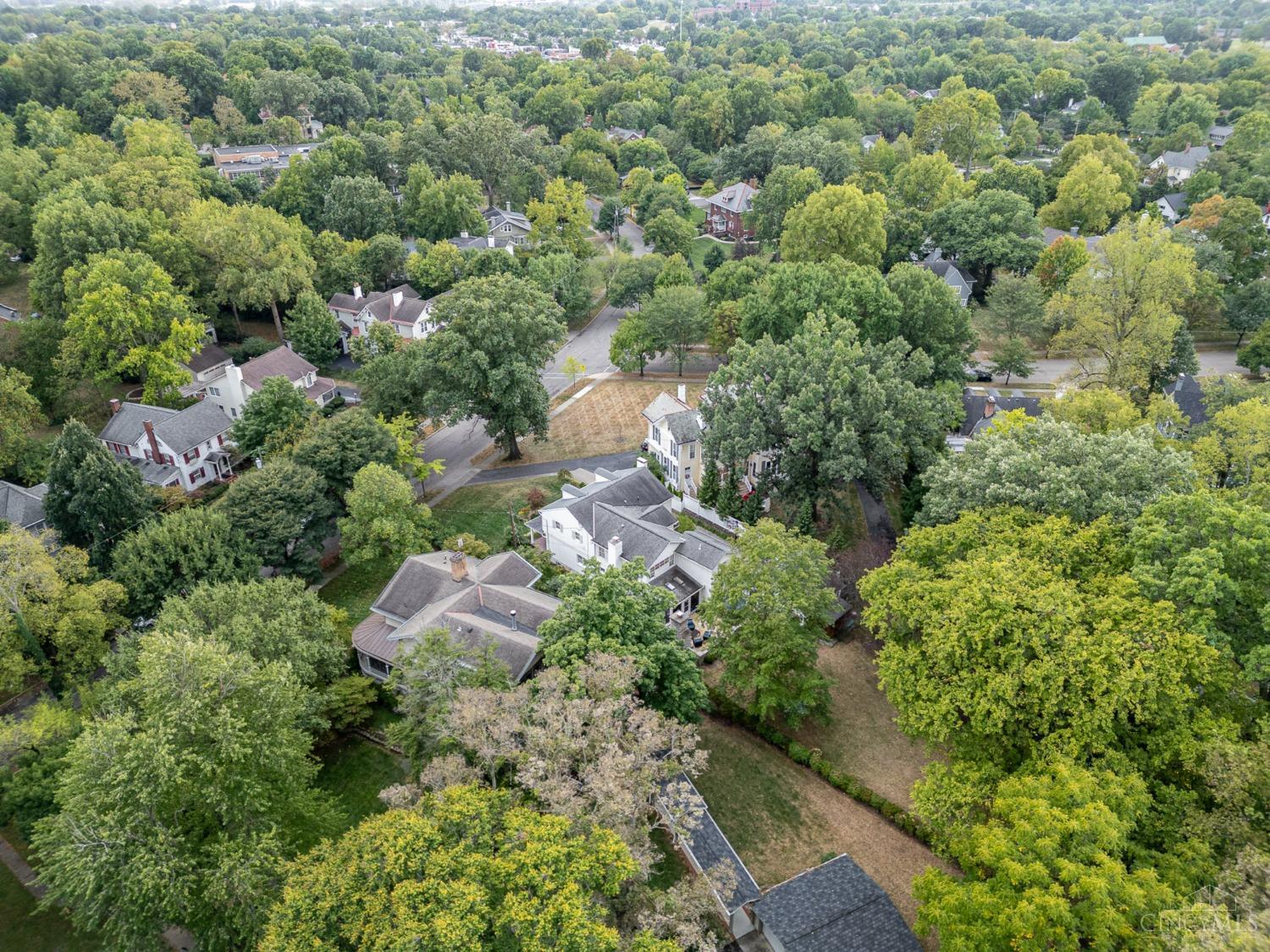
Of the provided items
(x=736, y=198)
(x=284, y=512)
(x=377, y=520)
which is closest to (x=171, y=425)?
(x=284, y=512)

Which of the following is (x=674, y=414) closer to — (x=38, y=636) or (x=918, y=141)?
(x=38, y=636)

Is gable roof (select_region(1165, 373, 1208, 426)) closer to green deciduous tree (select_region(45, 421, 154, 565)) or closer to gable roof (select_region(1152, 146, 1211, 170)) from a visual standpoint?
green deciduous tree (select_region(45, 421, 154, 565))

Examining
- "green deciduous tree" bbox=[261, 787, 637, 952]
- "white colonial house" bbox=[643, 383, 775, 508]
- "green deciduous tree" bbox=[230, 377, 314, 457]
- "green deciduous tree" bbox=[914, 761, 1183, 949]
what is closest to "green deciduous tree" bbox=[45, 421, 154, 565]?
"green deciduous tree" bbox=[230, 377, 314, 457]

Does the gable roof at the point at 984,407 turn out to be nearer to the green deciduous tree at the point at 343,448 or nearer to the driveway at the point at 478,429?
the driveway at the point at 478,429

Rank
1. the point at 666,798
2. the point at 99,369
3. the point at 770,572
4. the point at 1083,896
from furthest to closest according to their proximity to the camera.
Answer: the point at 99,369
the point at 770,572
the point at 666,798
the point at 1083,896

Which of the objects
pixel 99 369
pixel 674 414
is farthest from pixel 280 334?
pixel 674 414

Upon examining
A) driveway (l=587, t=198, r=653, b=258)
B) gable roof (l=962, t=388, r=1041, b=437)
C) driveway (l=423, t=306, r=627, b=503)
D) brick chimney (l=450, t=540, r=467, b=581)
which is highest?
brick chimney (l=450, t=540, r=467, b=581)
